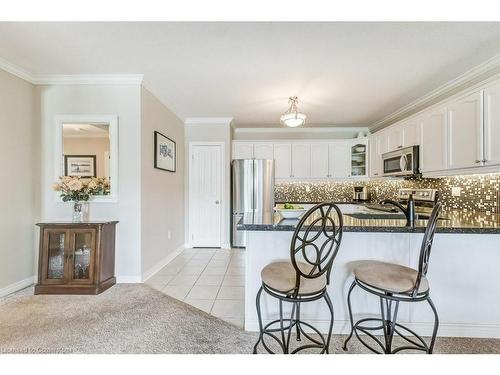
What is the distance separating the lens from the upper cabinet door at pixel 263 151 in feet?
16.3

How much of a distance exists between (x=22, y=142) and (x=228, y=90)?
2.42 metres

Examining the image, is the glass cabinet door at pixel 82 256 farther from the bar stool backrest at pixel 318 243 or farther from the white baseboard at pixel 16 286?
the bar stool backrest at pixel 318 243

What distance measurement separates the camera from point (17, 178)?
2.64 meters

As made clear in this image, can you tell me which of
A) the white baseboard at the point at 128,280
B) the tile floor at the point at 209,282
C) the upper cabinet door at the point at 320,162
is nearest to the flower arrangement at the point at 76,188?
the white baseboard at the point at 128,280

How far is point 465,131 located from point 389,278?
2.15 metres

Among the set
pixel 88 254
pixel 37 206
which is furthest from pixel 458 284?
pixel 37 206

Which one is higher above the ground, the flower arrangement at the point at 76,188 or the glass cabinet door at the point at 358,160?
the glass cabinet door at the point at 358,160

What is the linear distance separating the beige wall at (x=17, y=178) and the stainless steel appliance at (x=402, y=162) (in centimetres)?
478

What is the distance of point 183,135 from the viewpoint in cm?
452

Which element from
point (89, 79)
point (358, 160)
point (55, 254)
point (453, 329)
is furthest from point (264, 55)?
point (358, 160)

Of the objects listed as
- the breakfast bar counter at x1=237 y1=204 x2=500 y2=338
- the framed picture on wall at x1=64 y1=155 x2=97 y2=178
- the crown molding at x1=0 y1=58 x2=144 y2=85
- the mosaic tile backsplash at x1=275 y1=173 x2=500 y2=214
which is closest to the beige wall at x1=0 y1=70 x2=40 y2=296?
the crown molding at x1=0 y1=58 x2=144 y2=85

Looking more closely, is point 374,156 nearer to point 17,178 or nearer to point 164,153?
point 164,153

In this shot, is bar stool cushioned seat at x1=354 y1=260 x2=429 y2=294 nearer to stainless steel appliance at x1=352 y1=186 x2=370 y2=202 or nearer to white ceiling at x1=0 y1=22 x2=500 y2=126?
white ceiling at x1=0 y1=22 x2=500 y2=126
